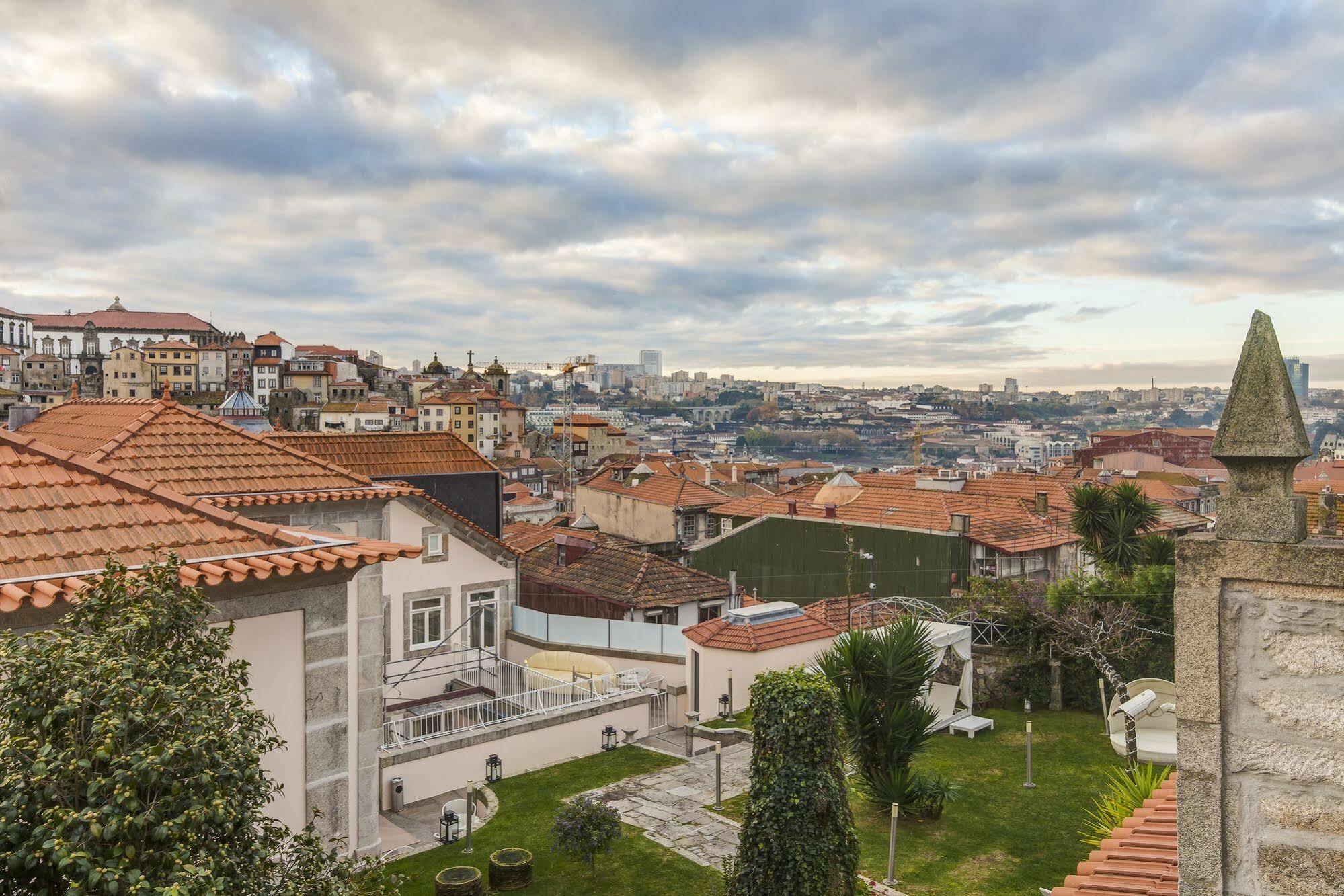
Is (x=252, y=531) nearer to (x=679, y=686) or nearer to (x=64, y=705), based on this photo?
(x=64, y=705)

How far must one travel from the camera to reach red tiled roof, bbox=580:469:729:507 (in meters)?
46.1

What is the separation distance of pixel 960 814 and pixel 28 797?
12.5m

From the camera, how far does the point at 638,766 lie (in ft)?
51.4

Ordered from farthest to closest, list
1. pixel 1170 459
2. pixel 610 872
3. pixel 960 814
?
pixel 1170 459 → pixel 960 814 → pixel 610 872

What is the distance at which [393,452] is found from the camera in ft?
75.7

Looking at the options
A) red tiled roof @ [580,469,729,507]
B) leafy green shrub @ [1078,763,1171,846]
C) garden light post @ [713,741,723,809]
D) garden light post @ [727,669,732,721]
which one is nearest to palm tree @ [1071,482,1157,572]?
garden light post @ [727,669,732,721]

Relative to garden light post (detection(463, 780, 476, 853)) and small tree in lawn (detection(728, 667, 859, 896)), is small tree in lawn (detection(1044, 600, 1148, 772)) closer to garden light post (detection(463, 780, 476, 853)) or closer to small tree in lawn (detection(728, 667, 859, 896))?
small tree in lawn (detection(728, 667, 859, 896))

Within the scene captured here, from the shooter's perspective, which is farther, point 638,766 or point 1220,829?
point 638,766

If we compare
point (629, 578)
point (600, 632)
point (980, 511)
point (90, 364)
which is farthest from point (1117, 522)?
point (90, 364)

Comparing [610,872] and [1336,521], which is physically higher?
[1336,521]

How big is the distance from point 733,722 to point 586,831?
686cm

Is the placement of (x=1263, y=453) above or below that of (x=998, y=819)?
above

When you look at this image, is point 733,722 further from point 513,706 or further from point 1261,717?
point 1261,717

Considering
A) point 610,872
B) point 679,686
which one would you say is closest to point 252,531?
point 610,872
